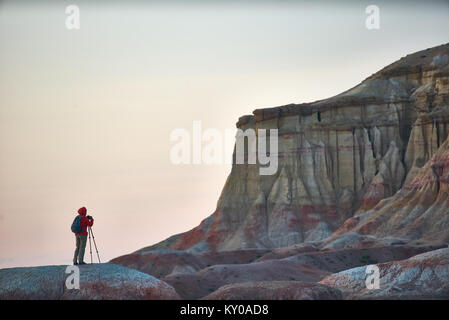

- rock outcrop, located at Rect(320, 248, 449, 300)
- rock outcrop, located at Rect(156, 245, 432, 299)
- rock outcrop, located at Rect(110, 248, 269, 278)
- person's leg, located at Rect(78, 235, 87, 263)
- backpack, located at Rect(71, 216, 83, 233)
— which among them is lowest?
rock outcrop, located at Rect(110, 248, 269, 278)

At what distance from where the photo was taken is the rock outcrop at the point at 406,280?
123ft

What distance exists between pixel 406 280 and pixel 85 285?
1414 cm

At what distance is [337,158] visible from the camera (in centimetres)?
10344

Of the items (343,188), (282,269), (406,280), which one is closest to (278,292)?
(406,280)

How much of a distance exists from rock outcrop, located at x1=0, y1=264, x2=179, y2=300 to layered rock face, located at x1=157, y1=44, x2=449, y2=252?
195 ft

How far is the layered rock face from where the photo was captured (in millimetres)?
96188

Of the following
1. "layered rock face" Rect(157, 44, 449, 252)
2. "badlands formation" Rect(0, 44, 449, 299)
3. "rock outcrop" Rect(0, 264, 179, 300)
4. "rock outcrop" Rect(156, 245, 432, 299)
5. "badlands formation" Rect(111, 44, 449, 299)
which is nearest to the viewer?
"rock outcrop" Rect(0, 264, 179, 300)

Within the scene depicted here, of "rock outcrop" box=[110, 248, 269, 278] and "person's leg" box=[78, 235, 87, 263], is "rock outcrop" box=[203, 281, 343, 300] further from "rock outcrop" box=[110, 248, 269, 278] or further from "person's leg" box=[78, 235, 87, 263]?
"rock outcrop" box=[110, 248, 269, 278]

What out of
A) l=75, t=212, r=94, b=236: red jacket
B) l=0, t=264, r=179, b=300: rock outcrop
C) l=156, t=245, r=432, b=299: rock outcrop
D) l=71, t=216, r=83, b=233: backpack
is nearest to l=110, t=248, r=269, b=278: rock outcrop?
l=156, t=245, r=432, b=299: rock outcrop

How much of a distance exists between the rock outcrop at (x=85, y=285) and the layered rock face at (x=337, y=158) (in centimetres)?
5955

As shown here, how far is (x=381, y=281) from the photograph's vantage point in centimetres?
4041

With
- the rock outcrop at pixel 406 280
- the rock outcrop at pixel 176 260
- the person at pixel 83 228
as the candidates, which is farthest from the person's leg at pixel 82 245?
the rock outcrop at pixel 176 260

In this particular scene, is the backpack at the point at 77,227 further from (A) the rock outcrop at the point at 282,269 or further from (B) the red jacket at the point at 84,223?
(A) the rock outcrop at the point at 282,269
